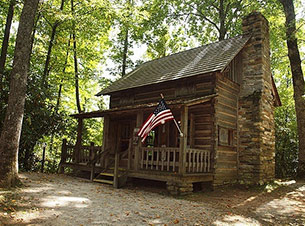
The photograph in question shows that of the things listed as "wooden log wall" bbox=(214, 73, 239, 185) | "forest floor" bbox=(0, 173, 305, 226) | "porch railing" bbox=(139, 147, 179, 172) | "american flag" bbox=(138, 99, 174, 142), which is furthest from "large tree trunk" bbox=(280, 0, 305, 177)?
"american flag" bbox=(138, 99, 174, 142)

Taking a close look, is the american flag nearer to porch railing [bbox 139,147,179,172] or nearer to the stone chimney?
porch railing [bbox 139,147,179,172]

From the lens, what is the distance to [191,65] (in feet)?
42.8

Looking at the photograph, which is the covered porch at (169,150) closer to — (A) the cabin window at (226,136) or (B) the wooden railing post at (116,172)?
(B) the wooden railing post at (116,172)

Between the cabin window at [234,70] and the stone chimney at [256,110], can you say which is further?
the cabin window at [234,70]

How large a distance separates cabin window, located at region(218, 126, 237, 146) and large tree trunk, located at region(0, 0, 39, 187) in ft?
26.1

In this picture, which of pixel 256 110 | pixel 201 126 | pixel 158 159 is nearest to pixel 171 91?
pixel 201 126

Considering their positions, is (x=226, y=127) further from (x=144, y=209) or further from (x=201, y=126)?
(x=144, y=209)

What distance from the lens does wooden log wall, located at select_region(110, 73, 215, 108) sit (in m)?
11.6

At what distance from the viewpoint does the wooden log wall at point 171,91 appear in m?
11.6

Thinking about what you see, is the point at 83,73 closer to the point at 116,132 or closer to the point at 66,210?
the point at 116,132

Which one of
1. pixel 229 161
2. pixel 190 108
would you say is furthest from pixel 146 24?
pixel 229 161

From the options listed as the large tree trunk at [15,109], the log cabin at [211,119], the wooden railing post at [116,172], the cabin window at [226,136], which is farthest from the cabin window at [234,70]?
the large tree trunk at [15,109]

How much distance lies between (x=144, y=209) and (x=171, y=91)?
7.13 m

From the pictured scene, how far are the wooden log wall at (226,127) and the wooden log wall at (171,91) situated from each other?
540mm
